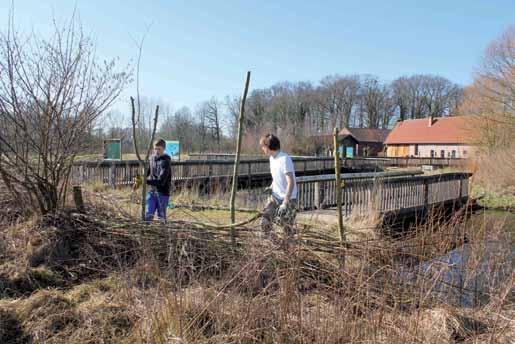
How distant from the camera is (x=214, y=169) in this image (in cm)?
1761

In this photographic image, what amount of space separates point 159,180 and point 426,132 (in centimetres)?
5558

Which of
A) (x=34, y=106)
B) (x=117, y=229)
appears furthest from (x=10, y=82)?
(x=117, y=229)

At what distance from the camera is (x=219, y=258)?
4242 millimetres

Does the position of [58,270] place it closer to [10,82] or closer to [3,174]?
[3,174]

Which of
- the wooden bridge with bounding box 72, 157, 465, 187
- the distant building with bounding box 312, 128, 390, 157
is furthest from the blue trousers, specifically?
the distant building with bounding box 312, 128, 390, 157

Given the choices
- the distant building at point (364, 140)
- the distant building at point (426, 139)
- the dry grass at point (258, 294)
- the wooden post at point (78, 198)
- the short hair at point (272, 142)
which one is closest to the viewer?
the dry grass at point (258, 294)

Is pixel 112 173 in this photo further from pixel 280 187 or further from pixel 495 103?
pixel 495 103

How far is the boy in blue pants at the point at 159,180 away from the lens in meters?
6.14

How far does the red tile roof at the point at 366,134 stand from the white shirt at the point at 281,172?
203 ft

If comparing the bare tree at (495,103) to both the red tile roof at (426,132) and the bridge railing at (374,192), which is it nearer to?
the bridge railing at (374,192)

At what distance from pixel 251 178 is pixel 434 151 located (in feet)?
133

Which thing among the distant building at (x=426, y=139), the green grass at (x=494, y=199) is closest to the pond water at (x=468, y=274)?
the green grass at (x=494, y=199)

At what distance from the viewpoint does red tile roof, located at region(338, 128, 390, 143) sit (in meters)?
66.3

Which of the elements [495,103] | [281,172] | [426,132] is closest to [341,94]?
[426,132]
